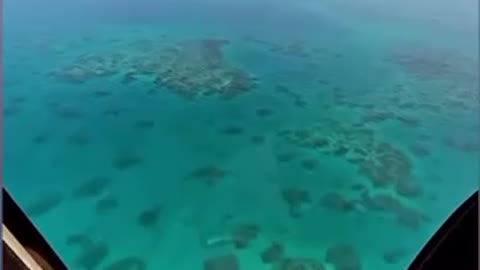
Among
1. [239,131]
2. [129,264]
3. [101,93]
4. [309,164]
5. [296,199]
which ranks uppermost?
[101,93]

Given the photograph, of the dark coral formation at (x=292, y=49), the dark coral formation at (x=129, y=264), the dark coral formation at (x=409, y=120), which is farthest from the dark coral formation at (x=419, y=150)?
the dark coral formation at (x=129, y=264)

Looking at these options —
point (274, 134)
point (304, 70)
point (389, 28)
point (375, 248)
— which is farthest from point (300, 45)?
point (375, 248)

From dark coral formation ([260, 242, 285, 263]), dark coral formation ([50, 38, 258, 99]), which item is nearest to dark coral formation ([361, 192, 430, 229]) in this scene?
dark coral formation ([260, 242, 285, 263])

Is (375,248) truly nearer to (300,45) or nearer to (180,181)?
(180,181)

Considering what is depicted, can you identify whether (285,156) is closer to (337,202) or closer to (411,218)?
(337,202)

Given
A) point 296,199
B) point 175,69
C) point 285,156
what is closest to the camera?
point 296,199

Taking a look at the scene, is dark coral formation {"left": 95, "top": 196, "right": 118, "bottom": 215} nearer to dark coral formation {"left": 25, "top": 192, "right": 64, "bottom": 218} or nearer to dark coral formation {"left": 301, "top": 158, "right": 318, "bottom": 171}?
dark coral formation {"left": 25, "top": 192, "right": 64, "bottom": 218}

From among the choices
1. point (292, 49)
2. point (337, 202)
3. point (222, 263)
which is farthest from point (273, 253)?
point (292, 49)
